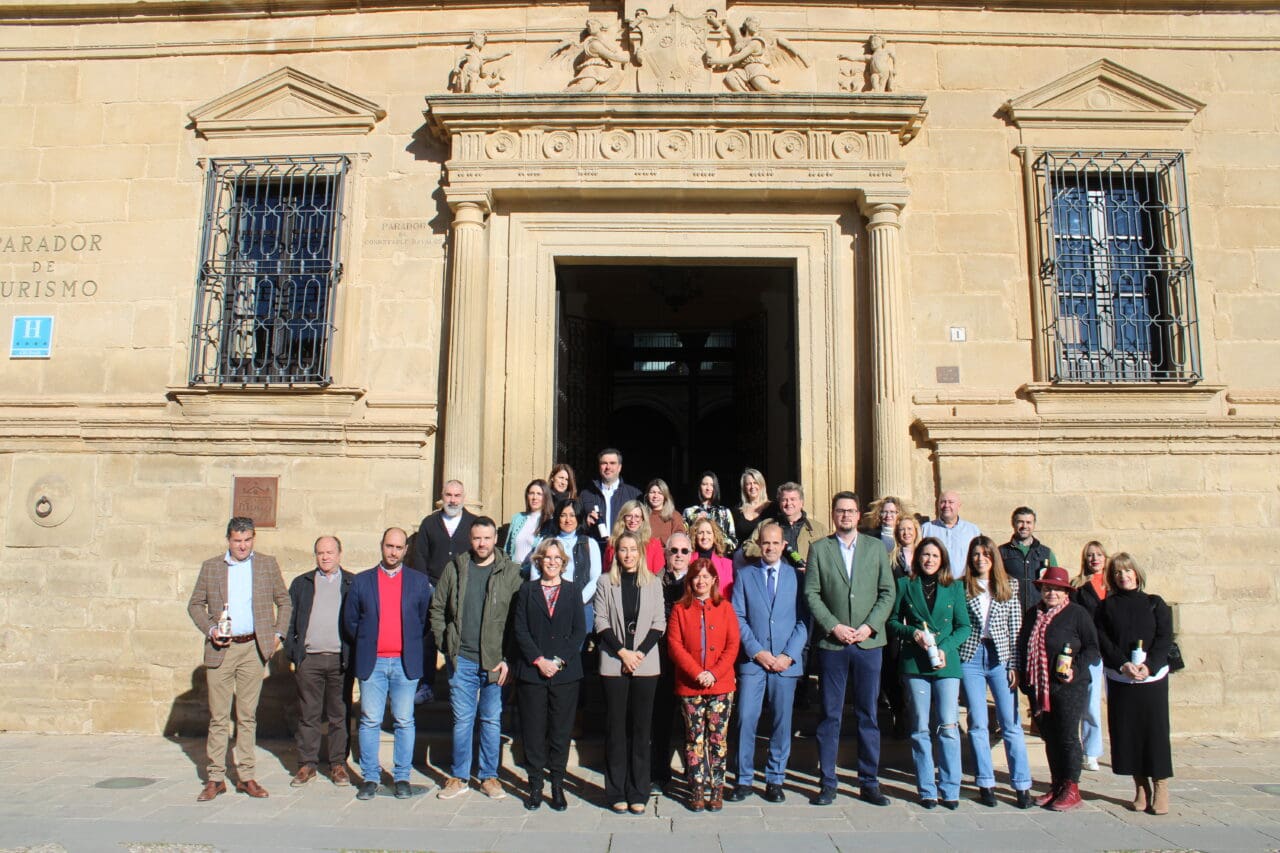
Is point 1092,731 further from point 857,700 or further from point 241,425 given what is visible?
point 241,425

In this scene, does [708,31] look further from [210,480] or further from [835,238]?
[210,480]

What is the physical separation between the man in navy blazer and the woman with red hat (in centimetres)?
377

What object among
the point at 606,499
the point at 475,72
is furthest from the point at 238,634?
the point at 475,72

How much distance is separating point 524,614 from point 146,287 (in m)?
5.29

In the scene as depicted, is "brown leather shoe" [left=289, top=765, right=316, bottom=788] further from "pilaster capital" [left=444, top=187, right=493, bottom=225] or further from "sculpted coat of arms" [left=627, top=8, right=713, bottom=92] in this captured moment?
"sculpted coat of arms" [left=627, top=8, right=713, bottom=92]

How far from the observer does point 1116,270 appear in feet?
27.4

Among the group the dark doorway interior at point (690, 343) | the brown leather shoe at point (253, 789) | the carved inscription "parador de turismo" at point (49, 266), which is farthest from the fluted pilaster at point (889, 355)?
the carved inscription "parador de turismo" at point (49, 266)

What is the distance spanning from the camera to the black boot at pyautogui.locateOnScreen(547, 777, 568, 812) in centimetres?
548

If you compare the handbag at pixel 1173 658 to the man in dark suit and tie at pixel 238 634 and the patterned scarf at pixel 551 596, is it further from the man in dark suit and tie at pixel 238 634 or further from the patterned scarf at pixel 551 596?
the man in dark suit and tie at pixel 238 634

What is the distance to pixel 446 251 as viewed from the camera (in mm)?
8359

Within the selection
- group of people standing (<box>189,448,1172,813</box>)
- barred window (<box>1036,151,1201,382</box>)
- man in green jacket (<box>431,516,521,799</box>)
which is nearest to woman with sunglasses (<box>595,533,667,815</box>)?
group of people standing (<box>189,448,1172,813</box>)

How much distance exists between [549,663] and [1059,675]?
3.00m

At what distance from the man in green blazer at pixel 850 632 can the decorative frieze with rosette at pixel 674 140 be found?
361 centimetres

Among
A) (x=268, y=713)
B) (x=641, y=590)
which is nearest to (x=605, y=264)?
(x=641, y=590)
